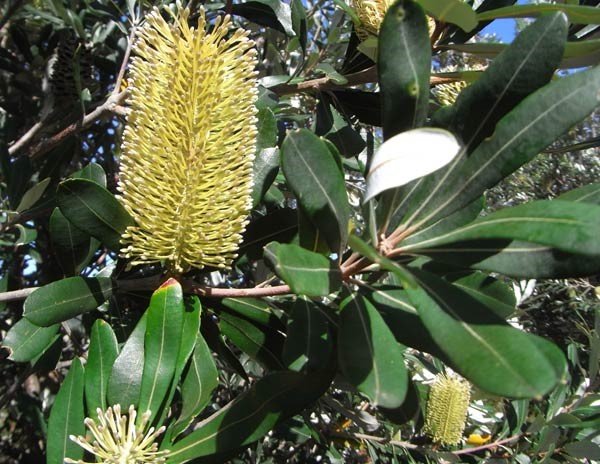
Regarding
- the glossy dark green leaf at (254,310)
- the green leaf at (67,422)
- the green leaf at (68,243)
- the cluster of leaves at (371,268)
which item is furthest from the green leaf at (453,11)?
the green leaf at (67,422)

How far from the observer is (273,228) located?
100cm

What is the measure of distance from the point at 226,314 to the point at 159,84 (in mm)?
397

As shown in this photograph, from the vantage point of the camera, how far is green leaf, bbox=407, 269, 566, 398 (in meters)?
0.52

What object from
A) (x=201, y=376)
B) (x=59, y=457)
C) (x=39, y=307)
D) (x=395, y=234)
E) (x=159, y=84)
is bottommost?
(x=59, y=457)

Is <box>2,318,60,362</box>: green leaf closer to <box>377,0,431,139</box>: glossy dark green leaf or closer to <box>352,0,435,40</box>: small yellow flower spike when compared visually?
<box>377,0,431,139</box>: glossy dark green leaf

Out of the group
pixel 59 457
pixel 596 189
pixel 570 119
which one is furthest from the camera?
pixel 59 457

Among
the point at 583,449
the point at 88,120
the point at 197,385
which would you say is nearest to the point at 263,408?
the point at 197,385

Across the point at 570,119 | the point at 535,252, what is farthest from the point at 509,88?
the point at 535,252

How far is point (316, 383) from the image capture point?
0.80 meters

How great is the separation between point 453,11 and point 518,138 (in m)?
0.31

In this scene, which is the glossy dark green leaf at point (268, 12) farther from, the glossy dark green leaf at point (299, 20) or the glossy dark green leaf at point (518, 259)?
the glossy dark green leaf at point (518, 259)

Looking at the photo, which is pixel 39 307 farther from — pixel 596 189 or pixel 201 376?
pixel 596 189

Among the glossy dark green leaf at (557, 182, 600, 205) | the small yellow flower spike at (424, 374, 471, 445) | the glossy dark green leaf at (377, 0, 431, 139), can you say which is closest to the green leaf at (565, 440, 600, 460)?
the small yellow flower spike at (424, 374, 471, 445)

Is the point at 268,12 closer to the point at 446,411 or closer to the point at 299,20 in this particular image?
the point at 299,20
